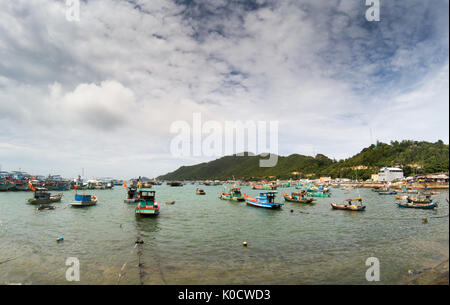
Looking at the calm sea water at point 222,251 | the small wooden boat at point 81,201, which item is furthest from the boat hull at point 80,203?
the calm sea water at point 222,251

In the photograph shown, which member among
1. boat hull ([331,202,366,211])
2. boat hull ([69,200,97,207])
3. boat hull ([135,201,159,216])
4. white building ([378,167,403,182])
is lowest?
boat hull ([69,200,97,207])

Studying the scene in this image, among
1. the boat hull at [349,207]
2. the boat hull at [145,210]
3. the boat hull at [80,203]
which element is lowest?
the boat hull at [80,203]

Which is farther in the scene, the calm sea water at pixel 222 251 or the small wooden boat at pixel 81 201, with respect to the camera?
the small wooden boat at pixel 81 201

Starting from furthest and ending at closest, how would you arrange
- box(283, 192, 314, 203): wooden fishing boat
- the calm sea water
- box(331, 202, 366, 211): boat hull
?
box(283, 192, 314, 203): wooden fishing boat, box(331, 202, 366, 211): boat hull, the calm sea water

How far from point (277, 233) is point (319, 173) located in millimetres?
166110

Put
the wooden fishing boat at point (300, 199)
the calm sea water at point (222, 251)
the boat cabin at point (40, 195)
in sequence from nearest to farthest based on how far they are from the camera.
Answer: the calm sea water at point (222, 251) → the boat cabin at point (40, 195) → the wooden fishing boat at point (300, 199)

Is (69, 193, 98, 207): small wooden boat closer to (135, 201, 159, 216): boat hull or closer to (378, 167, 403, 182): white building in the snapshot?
(135, 201, 159, 216): boat hull

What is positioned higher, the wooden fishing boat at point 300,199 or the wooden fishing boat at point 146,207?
the wooden fishing boat at point 146,207

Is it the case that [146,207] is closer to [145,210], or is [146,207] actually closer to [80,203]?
[145,210]

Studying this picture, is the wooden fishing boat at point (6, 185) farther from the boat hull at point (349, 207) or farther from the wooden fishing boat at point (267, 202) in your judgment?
the boat hull at point (349, 207)

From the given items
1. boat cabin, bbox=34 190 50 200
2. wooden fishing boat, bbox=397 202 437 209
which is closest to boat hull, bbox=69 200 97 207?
boat cabin, bbox=34 190 50 200

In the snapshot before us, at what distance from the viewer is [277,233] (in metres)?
21.4
